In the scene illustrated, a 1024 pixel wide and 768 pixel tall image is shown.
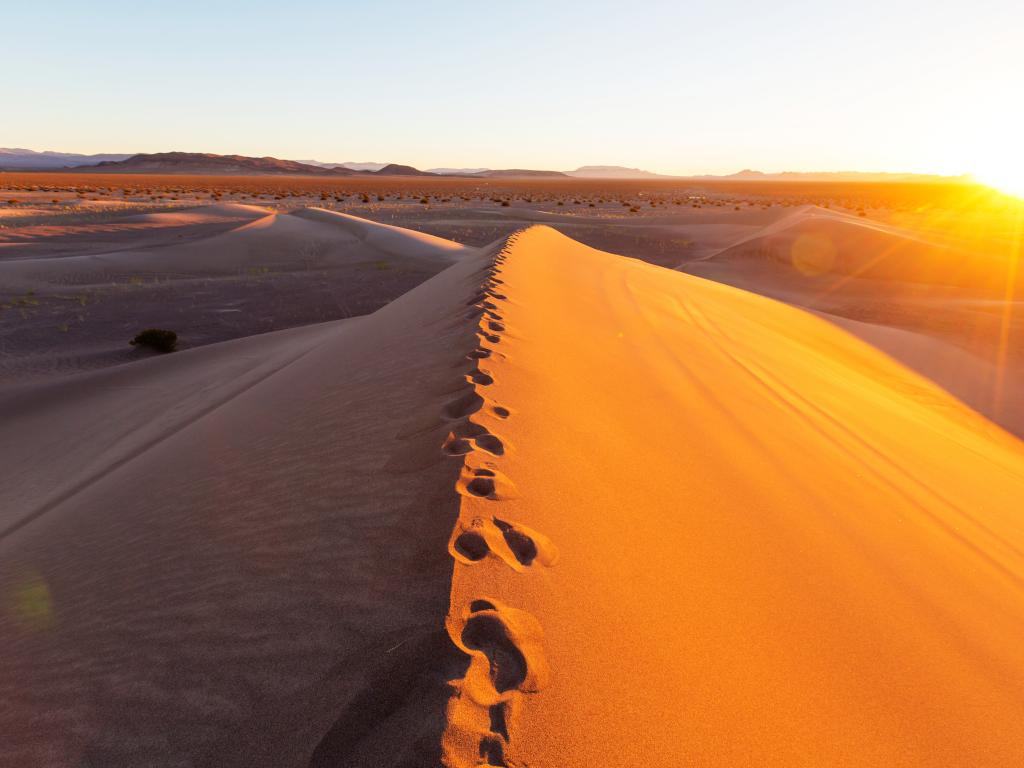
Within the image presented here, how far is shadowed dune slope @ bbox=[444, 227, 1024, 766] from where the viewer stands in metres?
1.52

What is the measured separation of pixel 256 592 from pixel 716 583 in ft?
4.95

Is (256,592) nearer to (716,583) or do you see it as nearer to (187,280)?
(716,583)

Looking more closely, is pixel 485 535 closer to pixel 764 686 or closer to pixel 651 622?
pixel 651 622

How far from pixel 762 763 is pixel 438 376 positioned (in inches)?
101

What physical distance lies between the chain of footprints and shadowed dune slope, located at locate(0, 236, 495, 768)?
0.05 meters

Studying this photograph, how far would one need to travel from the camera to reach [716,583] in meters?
2.15

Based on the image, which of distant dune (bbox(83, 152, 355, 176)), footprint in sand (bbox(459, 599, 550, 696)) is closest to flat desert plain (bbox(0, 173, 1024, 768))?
footprint in sand (bbox(459, 599, 550, 696))

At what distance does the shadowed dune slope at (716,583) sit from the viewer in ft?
4.98

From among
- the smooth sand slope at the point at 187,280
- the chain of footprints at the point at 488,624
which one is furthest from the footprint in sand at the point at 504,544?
the smooth sand slope at the point at 187,280

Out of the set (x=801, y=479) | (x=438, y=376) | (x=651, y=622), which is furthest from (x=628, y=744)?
(x=438, y=376)

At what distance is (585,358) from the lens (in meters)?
4.59

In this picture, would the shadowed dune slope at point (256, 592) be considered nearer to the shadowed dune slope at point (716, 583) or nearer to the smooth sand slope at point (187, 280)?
the shadowed dune slope at point (716, 583)

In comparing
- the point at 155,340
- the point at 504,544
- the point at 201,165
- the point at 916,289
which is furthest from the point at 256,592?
the point at 201,165

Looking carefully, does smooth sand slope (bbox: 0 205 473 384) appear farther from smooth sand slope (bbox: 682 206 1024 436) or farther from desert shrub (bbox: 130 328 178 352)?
smooth sand slope (bbox: 682 206 1024 436)
